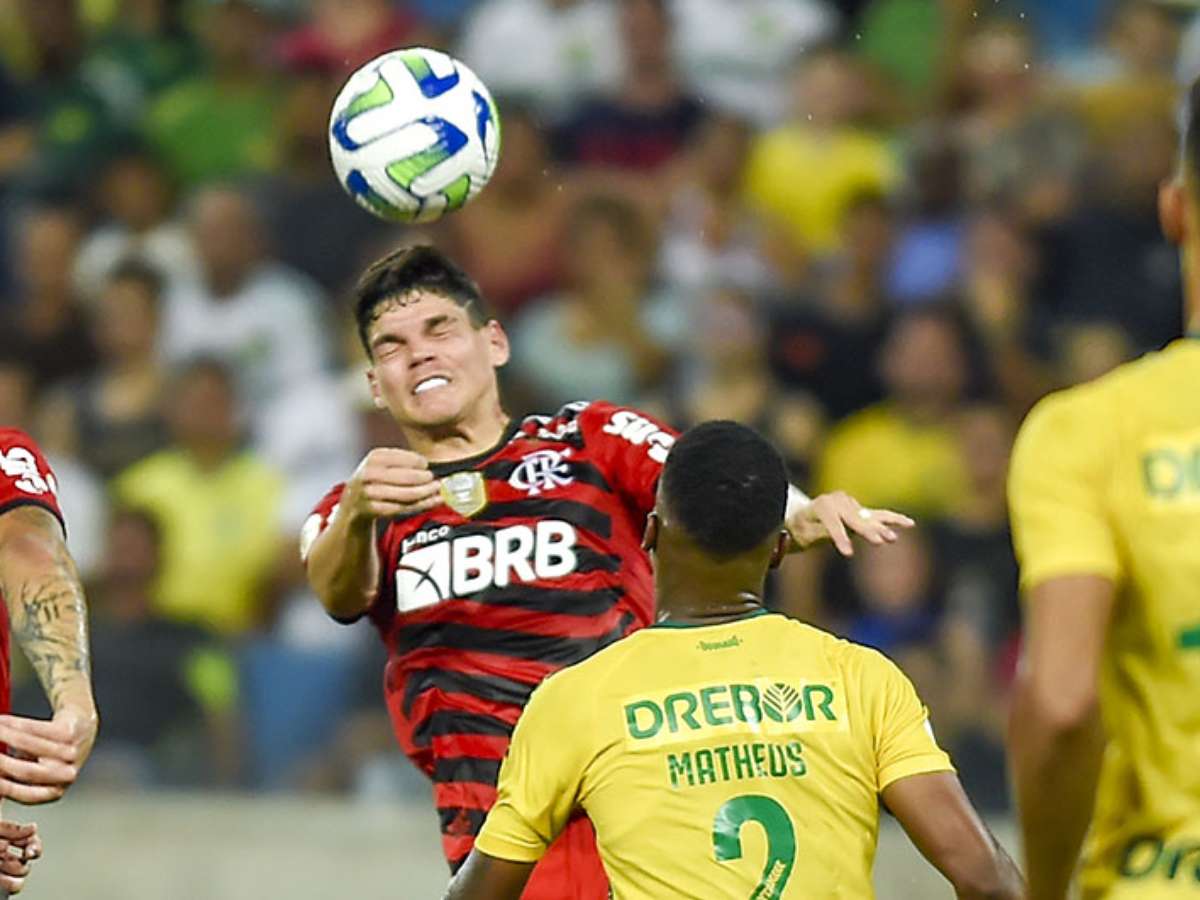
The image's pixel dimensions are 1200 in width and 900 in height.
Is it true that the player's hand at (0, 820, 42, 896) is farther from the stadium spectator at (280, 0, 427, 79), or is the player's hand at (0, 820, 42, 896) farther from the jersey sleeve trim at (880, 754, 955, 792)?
the stadium spectator at (280, 0, 427, 79)

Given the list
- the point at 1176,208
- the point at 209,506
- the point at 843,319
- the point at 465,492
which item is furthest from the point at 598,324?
the point at 1176,208

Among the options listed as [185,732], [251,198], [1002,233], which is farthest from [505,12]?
[185,732]

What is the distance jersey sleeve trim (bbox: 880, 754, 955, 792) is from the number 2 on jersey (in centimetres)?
19

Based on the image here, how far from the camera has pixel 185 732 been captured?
29.6 ft

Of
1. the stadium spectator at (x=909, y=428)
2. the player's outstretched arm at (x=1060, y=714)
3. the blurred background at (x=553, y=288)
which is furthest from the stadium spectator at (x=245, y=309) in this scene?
the player's outstretched arm at (x=1060, y=714)

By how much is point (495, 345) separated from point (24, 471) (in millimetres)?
1490

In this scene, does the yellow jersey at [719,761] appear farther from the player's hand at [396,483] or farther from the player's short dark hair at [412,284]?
the player's short dark hair at [412,284]

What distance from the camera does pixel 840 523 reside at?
467 centimetres

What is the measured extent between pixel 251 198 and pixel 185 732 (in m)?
2.85

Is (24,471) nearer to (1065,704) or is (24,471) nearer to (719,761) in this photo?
(719,761)

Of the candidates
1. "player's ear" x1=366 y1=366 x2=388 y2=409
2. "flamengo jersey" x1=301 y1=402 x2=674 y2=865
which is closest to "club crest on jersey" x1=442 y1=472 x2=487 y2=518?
"flamengo jersey" x1=301 y1=402 x2=674 y2=865

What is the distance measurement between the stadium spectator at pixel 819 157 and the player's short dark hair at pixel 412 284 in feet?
16.0

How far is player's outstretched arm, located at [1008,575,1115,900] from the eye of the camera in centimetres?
297

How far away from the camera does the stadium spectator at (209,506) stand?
9789 millimetres
